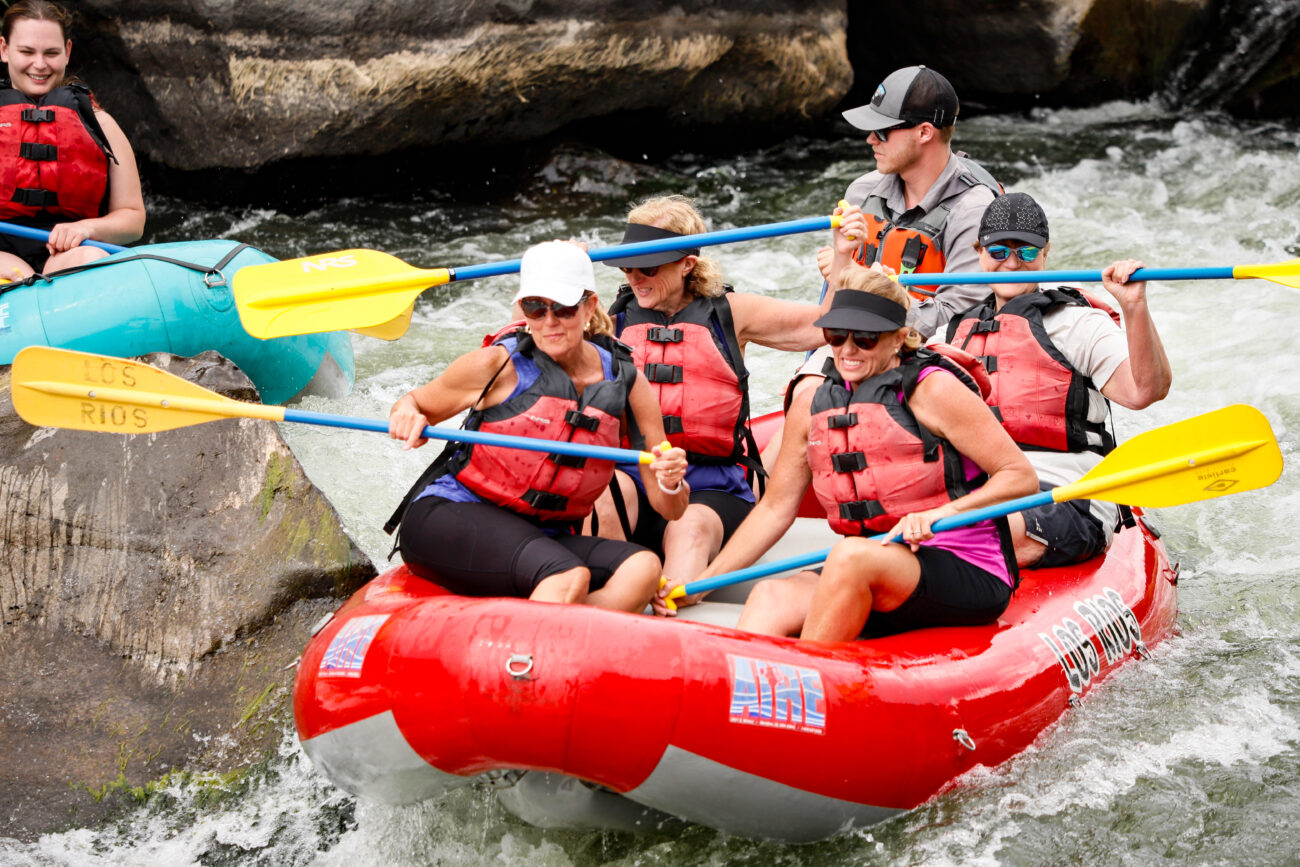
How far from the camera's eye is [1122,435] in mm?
5641

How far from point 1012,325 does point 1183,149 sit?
621 cm

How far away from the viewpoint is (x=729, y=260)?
7496mm

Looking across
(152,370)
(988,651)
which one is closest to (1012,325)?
(988,651)

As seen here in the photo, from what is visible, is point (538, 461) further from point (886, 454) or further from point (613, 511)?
point (886, 454)

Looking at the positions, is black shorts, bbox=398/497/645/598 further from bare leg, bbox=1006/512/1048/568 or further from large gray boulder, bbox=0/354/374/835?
bare leg, bbox=1006/512/1048/568

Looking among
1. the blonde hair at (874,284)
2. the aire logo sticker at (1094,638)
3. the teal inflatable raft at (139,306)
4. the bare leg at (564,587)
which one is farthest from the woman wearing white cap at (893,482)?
the teal inflatable raft at (139,306)

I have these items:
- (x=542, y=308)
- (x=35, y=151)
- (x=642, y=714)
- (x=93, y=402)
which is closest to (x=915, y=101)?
(x=542, y=308)

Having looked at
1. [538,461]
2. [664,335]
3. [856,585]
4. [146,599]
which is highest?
[664,335]

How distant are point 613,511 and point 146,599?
4.22 feet

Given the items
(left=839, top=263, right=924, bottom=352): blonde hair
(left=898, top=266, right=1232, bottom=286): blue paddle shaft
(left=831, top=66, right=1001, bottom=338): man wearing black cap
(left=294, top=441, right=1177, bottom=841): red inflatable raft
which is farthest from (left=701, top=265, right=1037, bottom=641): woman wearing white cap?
(left=831, top=66, right=1001, bottom=338): man wearing black cap

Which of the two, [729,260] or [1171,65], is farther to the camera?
[1171,65]

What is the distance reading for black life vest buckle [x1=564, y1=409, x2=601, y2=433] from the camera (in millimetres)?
3055

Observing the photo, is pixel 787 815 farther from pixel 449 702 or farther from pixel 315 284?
pixel 315 284

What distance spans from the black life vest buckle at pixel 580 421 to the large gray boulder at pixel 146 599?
3.08 ft
